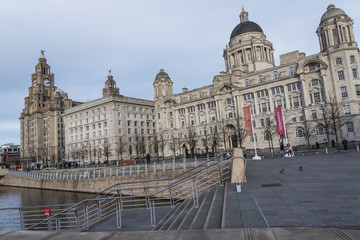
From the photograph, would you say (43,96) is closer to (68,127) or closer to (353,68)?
(68,127)

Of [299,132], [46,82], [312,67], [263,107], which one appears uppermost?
[46,82]

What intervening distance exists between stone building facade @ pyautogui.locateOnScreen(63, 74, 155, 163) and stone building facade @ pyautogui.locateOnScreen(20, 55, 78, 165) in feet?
78.8

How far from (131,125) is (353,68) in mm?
62657

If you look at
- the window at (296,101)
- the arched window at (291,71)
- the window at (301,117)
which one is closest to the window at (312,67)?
the arched window at (291,71)

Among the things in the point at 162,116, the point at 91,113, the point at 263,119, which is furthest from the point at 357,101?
the point at 91,113

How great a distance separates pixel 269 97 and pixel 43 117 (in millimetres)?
111029

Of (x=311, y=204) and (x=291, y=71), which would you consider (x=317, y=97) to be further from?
(x=311, y=204)

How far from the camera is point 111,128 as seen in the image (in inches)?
3036

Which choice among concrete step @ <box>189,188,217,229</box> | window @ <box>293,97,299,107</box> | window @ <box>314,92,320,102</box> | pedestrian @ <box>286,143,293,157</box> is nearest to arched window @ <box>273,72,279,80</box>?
window @ <box>293,97,299,107</box>

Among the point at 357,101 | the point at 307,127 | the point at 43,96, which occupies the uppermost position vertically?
the point at 43,96

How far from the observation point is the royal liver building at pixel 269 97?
1965 inches

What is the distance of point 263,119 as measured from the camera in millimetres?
59875

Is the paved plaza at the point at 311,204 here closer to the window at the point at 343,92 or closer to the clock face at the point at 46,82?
the window at the point at 343,92

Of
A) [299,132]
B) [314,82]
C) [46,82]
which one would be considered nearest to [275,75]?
[314,82]
